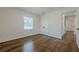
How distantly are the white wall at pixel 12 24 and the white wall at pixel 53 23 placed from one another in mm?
164

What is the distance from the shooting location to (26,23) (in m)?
1.88

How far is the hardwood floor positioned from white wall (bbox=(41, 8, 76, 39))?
10cm

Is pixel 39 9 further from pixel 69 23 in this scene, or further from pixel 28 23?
pixel 69 23

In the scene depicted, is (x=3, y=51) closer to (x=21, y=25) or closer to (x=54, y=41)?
(x=21, y=25)

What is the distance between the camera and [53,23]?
1.85 metres

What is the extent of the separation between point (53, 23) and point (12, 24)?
81 centimetres

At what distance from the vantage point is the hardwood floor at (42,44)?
5.52 feet

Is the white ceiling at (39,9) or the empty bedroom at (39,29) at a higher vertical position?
the white ceiling at (39,9)

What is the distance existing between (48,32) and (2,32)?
0.89 m

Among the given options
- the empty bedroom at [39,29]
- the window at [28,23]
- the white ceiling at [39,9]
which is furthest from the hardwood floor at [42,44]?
the white ceiling at [39,9]

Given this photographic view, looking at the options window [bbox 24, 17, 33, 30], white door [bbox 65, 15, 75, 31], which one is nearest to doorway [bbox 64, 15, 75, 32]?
white door [bbox 65, 15, 75, 31]

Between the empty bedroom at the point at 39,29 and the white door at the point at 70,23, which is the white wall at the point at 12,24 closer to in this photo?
the empty bedroom at the point at 39,29

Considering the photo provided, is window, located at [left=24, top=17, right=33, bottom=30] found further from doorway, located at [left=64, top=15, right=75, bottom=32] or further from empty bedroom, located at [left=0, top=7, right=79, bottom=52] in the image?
doorway, located at [left=64, top=15, right=75, bottom=32]
